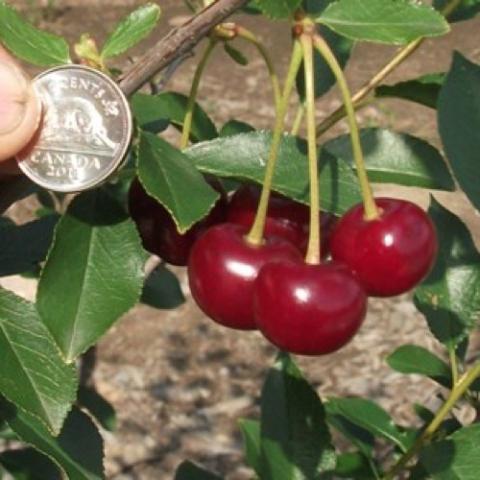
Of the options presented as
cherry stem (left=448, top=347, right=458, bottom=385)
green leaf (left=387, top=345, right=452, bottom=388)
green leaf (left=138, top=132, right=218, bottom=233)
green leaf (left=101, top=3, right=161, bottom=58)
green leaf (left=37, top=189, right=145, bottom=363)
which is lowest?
green leaf (left=387, top=345, right=452, bottom=388)

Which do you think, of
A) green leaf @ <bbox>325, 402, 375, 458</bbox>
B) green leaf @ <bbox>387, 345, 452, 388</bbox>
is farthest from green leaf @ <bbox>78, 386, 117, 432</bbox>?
green leaf @ <bbox>387, 345, 452, 388</bbox>

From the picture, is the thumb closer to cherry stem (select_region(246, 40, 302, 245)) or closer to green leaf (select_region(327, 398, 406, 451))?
cherry stem (select_region(246, 40, 302, 245))

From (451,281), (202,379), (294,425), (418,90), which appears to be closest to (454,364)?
(451,281)

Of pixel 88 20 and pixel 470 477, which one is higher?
pixel 470 477

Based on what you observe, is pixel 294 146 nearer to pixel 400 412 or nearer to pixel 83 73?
pixel 83 73

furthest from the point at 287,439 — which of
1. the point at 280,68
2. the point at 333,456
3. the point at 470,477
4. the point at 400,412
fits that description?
the point at 280,68
